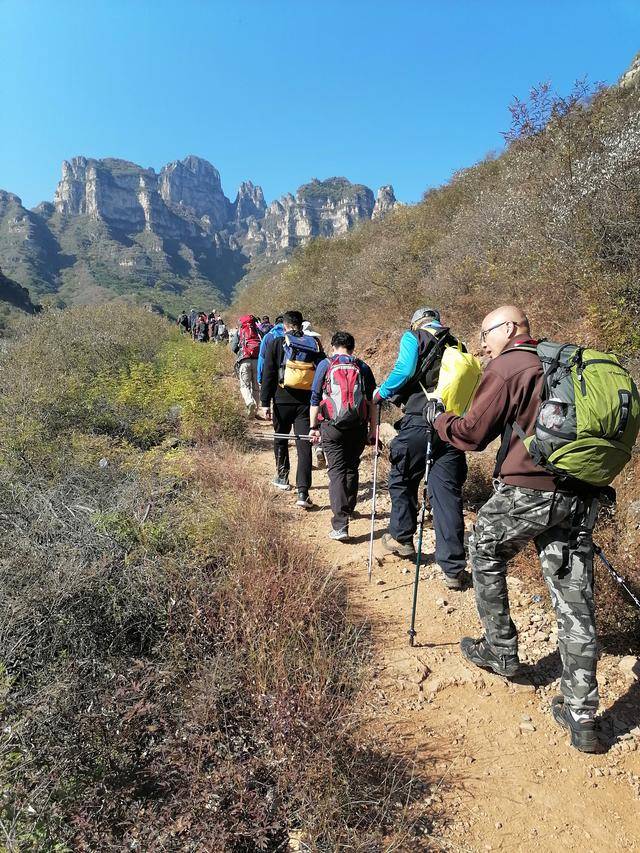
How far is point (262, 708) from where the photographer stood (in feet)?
6.97

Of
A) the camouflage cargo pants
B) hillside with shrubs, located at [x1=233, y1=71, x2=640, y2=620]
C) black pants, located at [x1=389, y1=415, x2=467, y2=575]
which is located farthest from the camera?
hillside with shrubs, located at [x1=233, y1=71, x2=640, y2=620]

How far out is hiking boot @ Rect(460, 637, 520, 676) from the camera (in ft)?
8.47

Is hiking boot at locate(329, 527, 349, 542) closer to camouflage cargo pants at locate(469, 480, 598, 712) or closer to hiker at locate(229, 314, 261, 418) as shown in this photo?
camouflage cargo pants at locate(469, 480, 598, 712)

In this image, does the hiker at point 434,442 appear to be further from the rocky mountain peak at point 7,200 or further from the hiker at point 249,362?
the rocky mountain peak at point 7,200

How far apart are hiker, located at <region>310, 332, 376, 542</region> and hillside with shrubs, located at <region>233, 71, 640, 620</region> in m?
1.71

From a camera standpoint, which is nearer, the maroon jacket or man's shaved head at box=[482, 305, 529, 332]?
the maroon jacket

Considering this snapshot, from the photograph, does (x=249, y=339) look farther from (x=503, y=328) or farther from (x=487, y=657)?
(x=487, y=657)

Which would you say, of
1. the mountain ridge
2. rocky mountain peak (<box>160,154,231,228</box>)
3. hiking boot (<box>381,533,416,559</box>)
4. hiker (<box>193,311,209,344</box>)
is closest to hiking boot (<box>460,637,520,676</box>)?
hiking boot (<box>381,533,416,559</box>)

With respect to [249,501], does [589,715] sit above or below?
below

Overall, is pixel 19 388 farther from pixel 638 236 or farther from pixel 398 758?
pixel 638 236

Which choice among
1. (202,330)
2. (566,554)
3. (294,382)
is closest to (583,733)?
(566,554)

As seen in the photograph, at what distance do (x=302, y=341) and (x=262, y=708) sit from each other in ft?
12.0

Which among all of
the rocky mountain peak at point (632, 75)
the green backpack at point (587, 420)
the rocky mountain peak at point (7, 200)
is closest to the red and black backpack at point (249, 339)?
the green backpack at point (587, 420)

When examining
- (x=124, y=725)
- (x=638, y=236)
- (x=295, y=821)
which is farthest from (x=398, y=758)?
(x=638, y=236)
